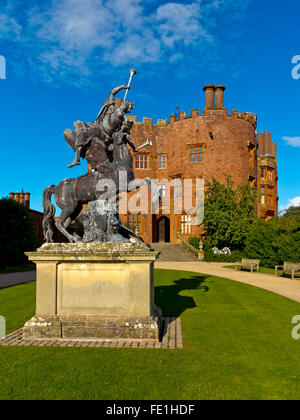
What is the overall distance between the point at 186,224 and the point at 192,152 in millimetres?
7688

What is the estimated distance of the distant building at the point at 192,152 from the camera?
33.6m

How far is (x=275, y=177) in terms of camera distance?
141 ft

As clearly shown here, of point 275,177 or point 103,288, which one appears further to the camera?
point 275,177

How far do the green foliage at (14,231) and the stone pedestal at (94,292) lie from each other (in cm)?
1908

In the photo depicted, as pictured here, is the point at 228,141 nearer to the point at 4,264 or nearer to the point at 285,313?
the point at 4,264

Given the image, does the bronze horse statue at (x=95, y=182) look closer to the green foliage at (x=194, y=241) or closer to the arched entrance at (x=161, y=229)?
the green foliage at (x=194, y=241)

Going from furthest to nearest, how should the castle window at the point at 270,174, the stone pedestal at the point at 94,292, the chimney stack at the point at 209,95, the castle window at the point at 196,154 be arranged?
the castle window at the point at 270,174, the chimney stack at the point at 209,95, the castle window at the point at 196,154, the stone pedestal at the point at 94,292

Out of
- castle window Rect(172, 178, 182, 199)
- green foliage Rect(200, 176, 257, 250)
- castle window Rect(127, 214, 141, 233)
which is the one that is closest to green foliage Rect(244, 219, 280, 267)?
green foliage Rect(200, 176, 257, 250)

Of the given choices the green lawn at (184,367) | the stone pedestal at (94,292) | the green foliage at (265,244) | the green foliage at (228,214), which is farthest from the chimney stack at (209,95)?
the stone pedestal at (94,292)

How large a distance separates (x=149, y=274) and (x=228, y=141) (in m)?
29.8

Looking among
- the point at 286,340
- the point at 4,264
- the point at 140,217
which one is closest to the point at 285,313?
the point at 286,340

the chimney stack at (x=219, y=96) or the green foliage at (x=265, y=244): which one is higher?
the chimney stack at (x=219, y=96)
